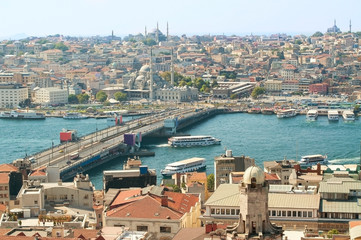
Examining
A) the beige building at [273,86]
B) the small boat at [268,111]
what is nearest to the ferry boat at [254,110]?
the small boat at [268,111]

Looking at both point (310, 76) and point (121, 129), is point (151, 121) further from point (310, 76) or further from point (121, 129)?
point (310, 76)

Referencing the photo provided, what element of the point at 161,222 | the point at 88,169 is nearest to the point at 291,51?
the point at 88,169

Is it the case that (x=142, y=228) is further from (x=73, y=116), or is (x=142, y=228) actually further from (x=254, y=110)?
(x=254, y=110)

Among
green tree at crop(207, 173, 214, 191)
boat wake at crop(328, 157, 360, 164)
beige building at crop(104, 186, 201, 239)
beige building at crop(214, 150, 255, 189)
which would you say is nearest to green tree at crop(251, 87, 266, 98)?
boat wake at crop(328, 157, 360, 164)

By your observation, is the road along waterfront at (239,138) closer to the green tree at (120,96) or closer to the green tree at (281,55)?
the green tree at (120,96)

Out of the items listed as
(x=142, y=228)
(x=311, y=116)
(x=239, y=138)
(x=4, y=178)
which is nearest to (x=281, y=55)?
(x=311, y=116)

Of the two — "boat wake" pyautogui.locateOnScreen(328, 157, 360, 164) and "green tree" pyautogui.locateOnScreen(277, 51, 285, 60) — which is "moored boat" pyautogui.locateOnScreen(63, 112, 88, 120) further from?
"green tree" pyautogui.locateOnScreen(277, 51, 285, 60)

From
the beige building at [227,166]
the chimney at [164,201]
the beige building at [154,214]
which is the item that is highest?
the chimney at [164,201]
